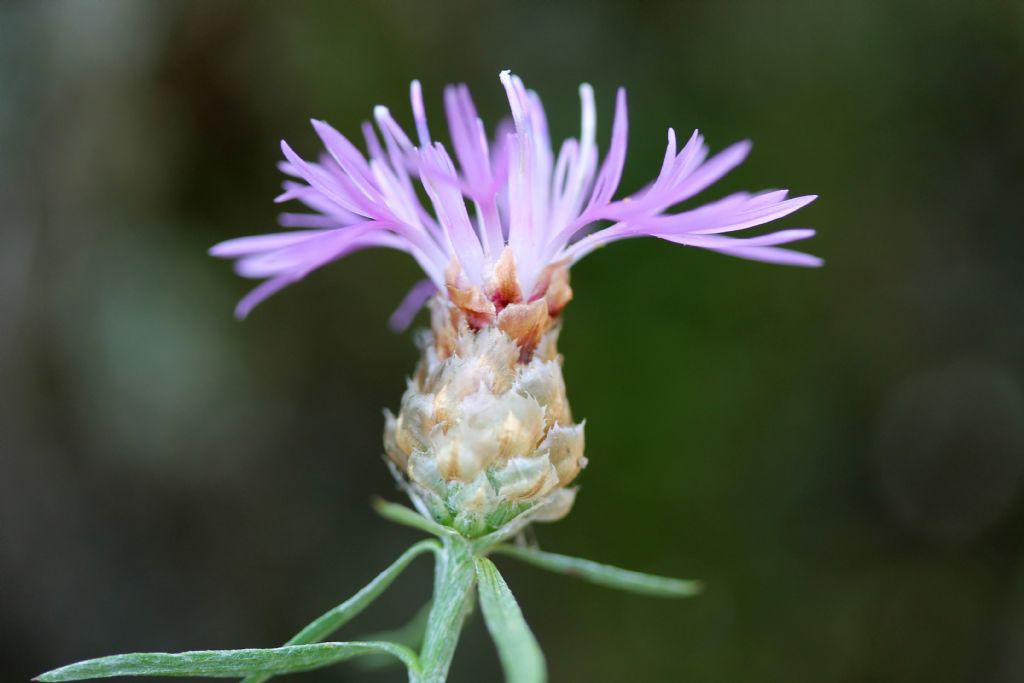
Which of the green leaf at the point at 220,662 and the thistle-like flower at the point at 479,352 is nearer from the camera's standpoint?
the green leaf at the point at 220,662

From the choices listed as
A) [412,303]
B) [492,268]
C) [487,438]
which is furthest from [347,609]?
[412,303]

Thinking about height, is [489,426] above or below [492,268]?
below

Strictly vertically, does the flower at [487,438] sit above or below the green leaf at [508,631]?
above

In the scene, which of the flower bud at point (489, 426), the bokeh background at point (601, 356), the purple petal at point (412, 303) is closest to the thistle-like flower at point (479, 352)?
the flower bud at point (489, 426)

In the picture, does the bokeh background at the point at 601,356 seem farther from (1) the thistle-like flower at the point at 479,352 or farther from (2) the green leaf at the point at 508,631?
(2) the green leaf at the point at 508,631

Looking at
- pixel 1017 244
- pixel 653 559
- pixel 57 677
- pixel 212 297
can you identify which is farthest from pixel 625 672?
pixel 57 677

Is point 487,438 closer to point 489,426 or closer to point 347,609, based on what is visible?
point 489,426

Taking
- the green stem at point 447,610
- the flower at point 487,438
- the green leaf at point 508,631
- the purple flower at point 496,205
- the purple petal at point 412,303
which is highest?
the purple flower at point 496,205
